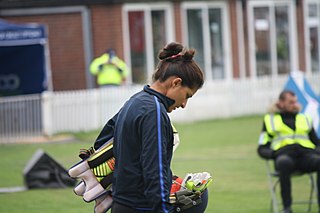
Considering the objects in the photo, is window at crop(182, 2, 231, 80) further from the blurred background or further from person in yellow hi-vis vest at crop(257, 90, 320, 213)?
person in yellow hi-vis vest at crop(257, 90, 320, 213)

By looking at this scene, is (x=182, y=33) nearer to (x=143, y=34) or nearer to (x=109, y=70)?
(x=143, y=34)

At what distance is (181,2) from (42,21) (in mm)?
4201

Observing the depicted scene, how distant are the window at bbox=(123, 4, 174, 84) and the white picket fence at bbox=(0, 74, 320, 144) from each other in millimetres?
2345

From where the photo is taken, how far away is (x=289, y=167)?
10.2 metres

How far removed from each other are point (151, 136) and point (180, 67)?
0.49 meters

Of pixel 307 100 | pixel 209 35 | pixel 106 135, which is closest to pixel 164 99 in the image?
pixel 106 135

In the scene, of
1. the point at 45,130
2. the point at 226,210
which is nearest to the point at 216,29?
the point at 45,130

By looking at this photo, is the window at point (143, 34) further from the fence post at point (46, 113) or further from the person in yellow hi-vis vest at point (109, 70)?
the fence post at point (46, 113)

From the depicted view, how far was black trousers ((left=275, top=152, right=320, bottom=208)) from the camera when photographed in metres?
10.2

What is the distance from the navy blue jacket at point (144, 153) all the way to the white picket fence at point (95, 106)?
14525 mm

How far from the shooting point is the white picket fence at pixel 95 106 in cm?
1972

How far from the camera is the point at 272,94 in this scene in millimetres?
25344

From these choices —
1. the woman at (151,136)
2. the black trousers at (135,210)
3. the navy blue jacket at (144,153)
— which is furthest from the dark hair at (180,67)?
the black trousers at (135,210)

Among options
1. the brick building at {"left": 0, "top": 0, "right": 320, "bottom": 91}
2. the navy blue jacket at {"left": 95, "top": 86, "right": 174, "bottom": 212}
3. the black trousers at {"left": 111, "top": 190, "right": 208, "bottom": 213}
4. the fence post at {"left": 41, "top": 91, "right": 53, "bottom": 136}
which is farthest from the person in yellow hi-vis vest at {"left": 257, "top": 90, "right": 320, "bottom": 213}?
the brick building at {"left": 0, "top": 0, "right": 320, "bottom": 91}
